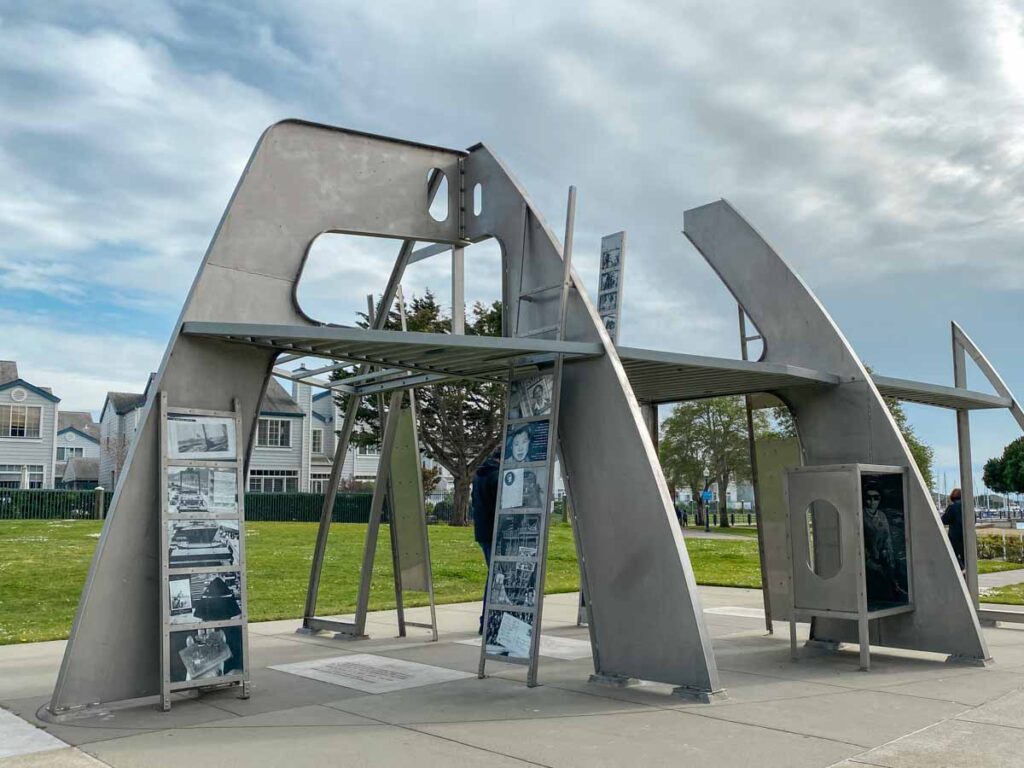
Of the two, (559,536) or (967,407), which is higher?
(967,407)

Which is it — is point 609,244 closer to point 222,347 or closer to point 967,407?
point 222,347

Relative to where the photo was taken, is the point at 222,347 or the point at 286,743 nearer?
the point at 286,743

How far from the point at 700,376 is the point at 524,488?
7.18ft

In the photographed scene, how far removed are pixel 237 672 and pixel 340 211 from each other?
4.10 m

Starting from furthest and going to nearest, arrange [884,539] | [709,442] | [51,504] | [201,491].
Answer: [709,442] → [51,504] → [884,539] → [201,491]

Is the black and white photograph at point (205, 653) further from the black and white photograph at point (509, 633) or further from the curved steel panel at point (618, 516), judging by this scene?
the curved steel panel at point (618, 516)

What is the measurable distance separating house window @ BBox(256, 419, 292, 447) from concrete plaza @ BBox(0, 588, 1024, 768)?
3909 cm

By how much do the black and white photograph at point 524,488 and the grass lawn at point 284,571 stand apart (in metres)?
5.39

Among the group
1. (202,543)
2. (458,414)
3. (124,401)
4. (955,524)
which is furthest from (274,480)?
(202,543)

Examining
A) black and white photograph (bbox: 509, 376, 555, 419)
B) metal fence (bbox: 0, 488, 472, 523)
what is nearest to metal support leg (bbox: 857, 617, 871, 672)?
black and white photograph (bbox: 509, 376, 555, 419)

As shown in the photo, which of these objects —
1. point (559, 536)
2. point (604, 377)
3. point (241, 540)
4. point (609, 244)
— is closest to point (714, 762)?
point (604, 377)

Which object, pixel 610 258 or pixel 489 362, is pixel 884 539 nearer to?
pixel 610 258

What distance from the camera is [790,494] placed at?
941 cm

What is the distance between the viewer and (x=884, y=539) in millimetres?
9781
